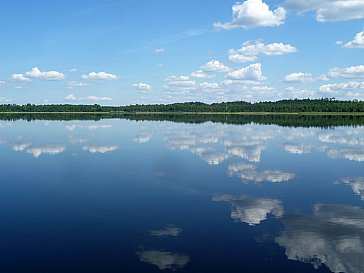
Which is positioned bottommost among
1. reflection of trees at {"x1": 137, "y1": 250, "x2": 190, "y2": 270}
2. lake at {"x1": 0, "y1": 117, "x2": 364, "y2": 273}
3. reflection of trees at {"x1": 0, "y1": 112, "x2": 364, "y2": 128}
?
reflection of trees at {"x1": 137, "y1": 250, "x2": 190, "y2": 270}

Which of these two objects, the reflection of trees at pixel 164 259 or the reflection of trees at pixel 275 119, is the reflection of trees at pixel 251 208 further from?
the reflection of trees at pixel 275 119

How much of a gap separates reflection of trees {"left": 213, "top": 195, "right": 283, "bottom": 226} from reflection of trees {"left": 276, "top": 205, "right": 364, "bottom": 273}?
3.19ft

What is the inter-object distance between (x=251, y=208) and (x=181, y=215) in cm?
320

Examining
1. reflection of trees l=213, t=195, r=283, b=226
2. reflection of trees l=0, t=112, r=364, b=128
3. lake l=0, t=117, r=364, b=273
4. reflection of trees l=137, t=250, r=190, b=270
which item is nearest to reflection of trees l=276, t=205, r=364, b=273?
lake l=0, t=117, r=364, b=273

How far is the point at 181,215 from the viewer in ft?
51.3

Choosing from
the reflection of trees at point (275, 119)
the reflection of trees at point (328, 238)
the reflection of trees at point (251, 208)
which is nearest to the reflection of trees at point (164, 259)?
the reflection of trees at point (328, 238)

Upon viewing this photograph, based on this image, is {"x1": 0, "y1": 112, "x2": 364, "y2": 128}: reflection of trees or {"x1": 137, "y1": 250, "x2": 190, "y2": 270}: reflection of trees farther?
{"x1": 0, "y1": 112, "x2": 364, "y2": 128}: reflection of trees

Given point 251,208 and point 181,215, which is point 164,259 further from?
point 251,208

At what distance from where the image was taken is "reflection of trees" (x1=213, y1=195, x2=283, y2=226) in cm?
1540

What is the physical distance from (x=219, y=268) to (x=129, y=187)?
10.9m

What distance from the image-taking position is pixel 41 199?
A: 18219mm

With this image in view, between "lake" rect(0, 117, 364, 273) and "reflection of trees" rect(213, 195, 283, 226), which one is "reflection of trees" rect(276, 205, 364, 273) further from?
"reflection of trees" rect(213, 195, 283, 226)

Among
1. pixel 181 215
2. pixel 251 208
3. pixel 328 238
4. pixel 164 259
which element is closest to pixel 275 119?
pixel 251 208

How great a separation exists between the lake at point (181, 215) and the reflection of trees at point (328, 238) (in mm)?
33
